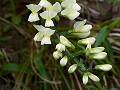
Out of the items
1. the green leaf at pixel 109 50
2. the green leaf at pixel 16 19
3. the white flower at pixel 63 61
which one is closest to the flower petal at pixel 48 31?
the white flower at pixel 63 61

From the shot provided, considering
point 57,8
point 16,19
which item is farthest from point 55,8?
point 16,19

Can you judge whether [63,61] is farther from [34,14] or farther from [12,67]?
[12,67]

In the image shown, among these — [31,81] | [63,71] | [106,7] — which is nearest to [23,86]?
[31,81]

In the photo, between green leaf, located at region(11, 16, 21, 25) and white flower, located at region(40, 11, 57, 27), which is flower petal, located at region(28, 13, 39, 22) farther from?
green leaf, located at region(11, 16, 21, 25)

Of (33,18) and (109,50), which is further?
(109,50)

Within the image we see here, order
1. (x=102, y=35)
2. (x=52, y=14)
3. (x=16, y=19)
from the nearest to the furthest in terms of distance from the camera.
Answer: (x=52, y=14), (x=102, y=35), (x=16, y=19)

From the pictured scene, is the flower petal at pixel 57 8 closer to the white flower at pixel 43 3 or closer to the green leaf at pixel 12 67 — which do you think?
the white flower at pixel 43 3

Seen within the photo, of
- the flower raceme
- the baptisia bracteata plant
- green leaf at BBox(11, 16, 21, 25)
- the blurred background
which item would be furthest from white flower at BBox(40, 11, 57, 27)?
green leaf at BBox(11, 16, 21, 25)

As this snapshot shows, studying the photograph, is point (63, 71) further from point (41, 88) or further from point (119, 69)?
point (119, 69)
